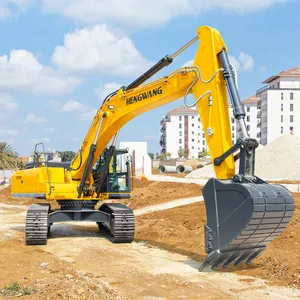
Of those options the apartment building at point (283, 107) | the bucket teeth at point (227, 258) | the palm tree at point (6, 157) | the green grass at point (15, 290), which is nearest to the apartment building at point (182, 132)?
the apartment building at point (283, 107)

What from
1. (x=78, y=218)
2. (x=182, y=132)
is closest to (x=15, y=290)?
(x=78, y=218)

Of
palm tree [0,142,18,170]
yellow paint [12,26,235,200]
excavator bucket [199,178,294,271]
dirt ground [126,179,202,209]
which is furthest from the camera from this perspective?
palm tree [0,142,18,170]

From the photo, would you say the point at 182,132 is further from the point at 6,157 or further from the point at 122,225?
the point at 122,225

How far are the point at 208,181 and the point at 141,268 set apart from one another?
247 cm

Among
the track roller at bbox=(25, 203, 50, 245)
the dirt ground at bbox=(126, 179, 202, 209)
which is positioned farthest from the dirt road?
the dirt ground at bbox=(126, 179, 202, 209)

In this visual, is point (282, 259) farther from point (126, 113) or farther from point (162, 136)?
point (162, 136)

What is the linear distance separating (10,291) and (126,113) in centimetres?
585

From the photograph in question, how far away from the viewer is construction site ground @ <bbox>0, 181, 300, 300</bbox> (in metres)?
7.50

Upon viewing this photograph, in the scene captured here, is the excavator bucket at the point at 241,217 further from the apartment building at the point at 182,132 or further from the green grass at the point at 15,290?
the apartment building at the point at 182,132

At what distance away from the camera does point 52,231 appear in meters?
15.8

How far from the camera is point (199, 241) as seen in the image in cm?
1268

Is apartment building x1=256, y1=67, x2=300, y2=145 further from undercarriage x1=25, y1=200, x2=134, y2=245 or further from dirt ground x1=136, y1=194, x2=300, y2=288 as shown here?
undercarriage x1=25, y1=200, x2=134, y2=245

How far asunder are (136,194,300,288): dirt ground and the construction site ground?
2 cm

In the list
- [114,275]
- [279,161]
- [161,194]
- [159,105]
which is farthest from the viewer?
[279,161]
